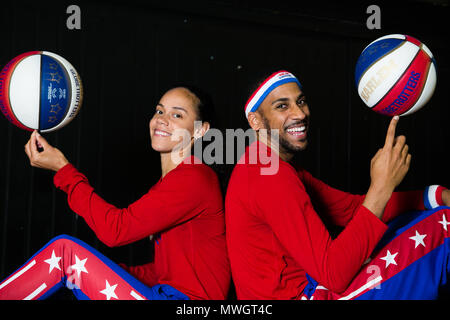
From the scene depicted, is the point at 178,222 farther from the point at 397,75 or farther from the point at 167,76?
the point at 167,76

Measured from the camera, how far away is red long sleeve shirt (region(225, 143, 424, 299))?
122 centimetres

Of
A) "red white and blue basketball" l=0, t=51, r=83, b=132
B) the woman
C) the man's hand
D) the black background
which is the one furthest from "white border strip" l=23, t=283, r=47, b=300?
the black background

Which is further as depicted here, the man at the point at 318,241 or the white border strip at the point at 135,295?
the white border strip at the point at 135,295

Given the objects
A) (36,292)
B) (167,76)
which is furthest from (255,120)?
(167,76)

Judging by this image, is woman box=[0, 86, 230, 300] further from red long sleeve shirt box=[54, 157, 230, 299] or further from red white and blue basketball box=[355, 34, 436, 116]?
red white and blue basketball box=[355, 34, 436, 116]

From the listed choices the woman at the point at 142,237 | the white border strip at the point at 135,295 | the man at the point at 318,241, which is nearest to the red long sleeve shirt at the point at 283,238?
the man at the point at 318,241

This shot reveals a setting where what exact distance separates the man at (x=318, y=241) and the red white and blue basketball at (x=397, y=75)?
0.17 meters

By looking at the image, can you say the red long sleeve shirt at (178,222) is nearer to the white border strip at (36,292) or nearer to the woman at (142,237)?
the woman at (142,237)

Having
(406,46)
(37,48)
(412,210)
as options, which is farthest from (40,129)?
(412,210)

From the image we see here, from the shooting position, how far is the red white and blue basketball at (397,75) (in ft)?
4.86

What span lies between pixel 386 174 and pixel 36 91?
3.78ft

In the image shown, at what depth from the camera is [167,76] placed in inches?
113
